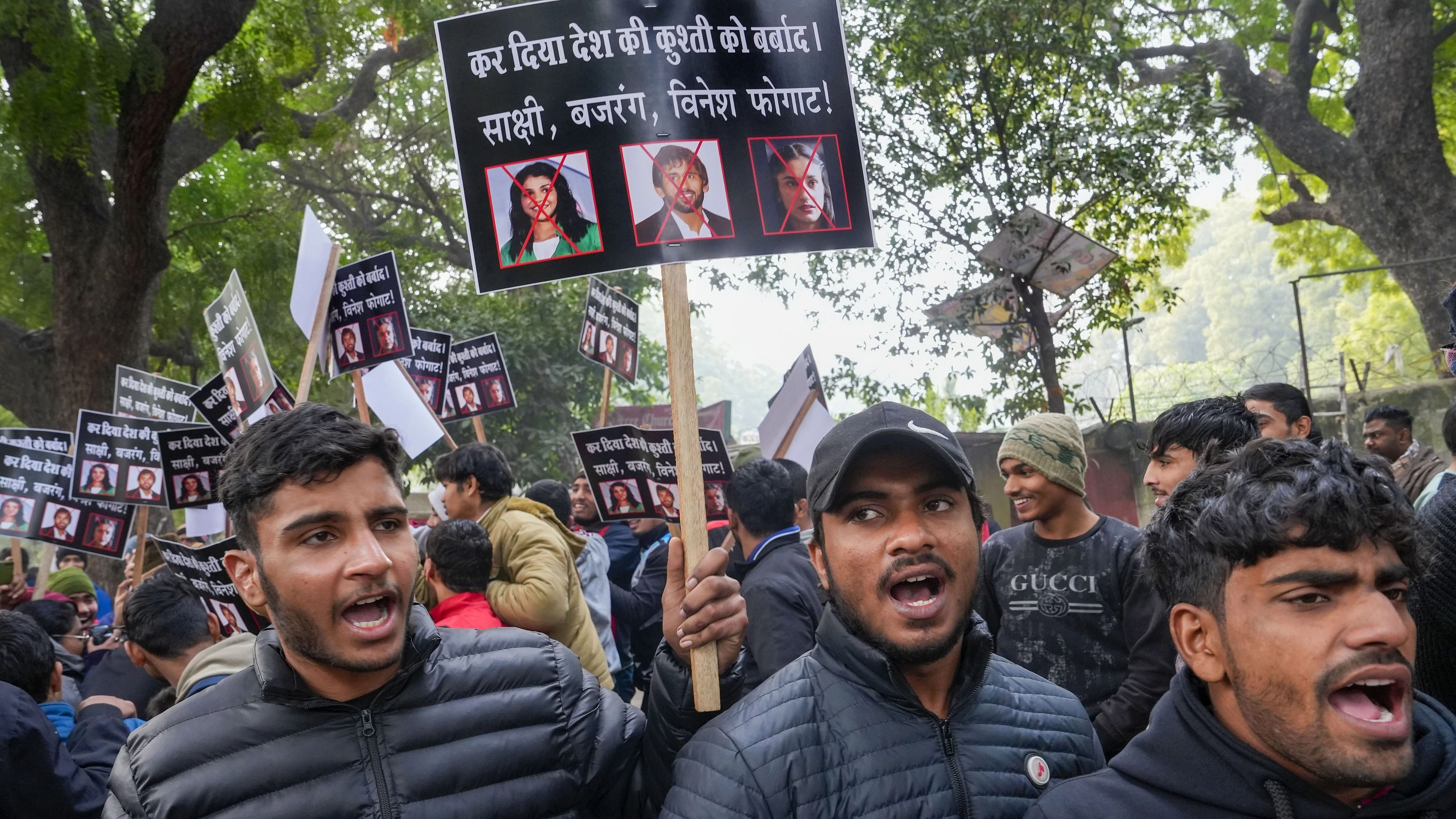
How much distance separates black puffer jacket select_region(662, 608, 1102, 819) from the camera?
82.2 inches

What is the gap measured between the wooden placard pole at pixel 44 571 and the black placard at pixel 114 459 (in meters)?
0.49

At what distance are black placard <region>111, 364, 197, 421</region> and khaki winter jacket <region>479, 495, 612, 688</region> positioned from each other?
3.16 meters

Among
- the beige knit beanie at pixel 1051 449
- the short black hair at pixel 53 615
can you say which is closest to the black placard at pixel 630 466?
the beige knit beanie at pixel 1051 449

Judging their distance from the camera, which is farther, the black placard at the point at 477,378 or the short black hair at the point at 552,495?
the black placard at the point at 477,378

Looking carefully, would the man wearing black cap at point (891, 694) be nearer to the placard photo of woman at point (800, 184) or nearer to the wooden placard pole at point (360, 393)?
the placard photo of woman at point (800, 184)

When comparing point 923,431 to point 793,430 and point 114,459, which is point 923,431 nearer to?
point 793,430

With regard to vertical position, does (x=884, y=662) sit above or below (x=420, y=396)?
below

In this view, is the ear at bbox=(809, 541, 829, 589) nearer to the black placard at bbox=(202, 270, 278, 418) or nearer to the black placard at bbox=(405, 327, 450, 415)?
the black placard at bbox=(202, 270, 278, 418)

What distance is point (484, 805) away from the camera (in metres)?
2.29

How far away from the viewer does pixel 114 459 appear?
6605mm

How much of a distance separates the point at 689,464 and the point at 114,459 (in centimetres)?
539

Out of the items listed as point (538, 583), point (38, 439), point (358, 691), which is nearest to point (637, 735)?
point (358, 691)

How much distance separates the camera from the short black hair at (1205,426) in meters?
3.77

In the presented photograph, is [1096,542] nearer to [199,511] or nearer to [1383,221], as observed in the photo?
[199,511]
